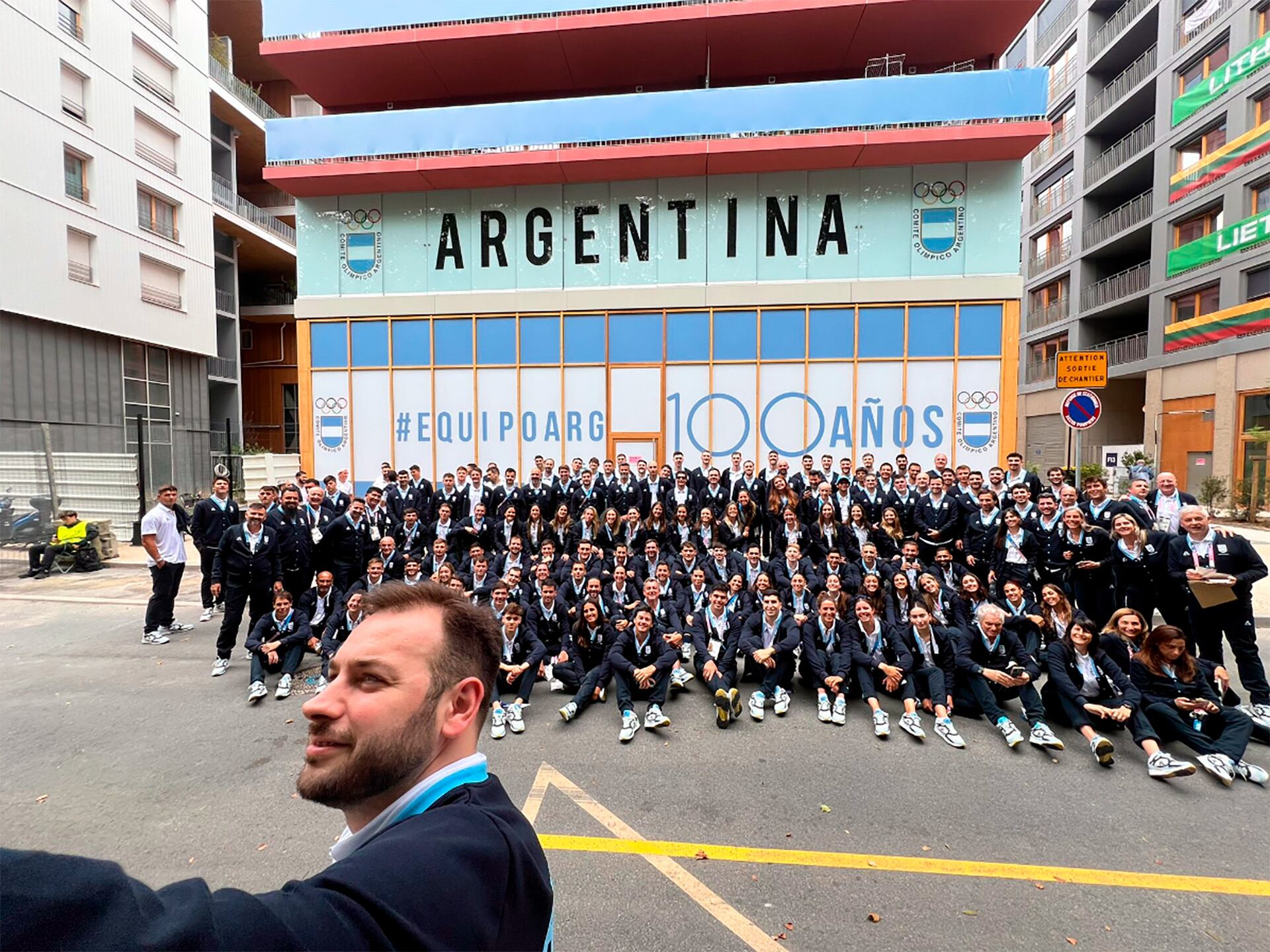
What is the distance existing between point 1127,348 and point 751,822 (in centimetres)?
3405

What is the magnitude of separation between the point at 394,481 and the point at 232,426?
2408cm

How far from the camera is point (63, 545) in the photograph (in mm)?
12680

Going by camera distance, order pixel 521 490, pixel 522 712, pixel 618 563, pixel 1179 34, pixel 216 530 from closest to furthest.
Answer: pixel 522 712 → pixel 618 563 → pixel 216 530 → pixel 521 490 → pixel 1179 34

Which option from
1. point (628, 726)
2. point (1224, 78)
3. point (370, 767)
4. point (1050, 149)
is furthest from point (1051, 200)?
point (370, 767)

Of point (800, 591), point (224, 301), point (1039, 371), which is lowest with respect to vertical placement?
point (800, 591)

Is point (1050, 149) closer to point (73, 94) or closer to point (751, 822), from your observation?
point (751, 822)

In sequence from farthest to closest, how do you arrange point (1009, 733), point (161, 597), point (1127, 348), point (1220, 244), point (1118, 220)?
point (1127, 348), point (1118, 220), point (1220, 244), point (161, 597), point (1009, 733)

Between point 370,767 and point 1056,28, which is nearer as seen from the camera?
point 370,767

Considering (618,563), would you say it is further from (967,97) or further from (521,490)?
(967,97)

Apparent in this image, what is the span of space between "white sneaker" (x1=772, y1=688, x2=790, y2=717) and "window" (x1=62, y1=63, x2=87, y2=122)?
27.8 metres

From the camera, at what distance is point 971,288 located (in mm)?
14406

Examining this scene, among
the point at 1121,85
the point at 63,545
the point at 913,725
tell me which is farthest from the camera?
the point at 1121,85

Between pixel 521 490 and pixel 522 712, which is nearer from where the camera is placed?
pixel 522 712

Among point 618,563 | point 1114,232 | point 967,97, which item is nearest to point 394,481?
point 618,563
